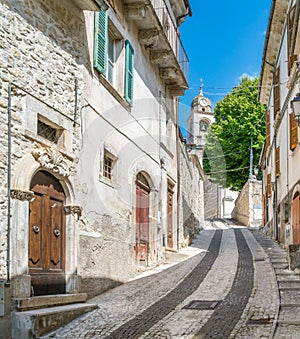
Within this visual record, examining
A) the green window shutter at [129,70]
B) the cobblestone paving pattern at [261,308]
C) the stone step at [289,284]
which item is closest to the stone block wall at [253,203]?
the cobblestone paving pattern at [261,308]

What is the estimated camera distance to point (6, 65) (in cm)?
799

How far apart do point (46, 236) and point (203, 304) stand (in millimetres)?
3178

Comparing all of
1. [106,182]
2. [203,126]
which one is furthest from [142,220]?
[203,126]

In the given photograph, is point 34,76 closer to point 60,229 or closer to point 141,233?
point 60,229

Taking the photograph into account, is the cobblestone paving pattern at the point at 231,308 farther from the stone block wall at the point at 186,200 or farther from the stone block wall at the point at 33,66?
the stone block wall at the point at 186,200

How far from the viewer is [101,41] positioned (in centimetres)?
1126

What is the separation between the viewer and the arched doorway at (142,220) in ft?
46.0

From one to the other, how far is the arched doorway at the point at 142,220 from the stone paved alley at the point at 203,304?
601 mm

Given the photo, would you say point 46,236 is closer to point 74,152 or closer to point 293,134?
point 74,152

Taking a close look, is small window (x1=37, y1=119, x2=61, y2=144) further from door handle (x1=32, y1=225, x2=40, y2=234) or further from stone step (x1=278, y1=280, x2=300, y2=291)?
stone step (x1=278, y1=280, x2=300, y2=291)

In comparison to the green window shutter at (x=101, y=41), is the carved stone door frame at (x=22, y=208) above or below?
below

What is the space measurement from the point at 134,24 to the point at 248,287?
7.71 m

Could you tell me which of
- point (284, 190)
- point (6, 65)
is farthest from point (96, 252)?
point (284, 190)

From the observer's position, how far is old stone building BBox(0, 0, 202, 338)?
7.97m
